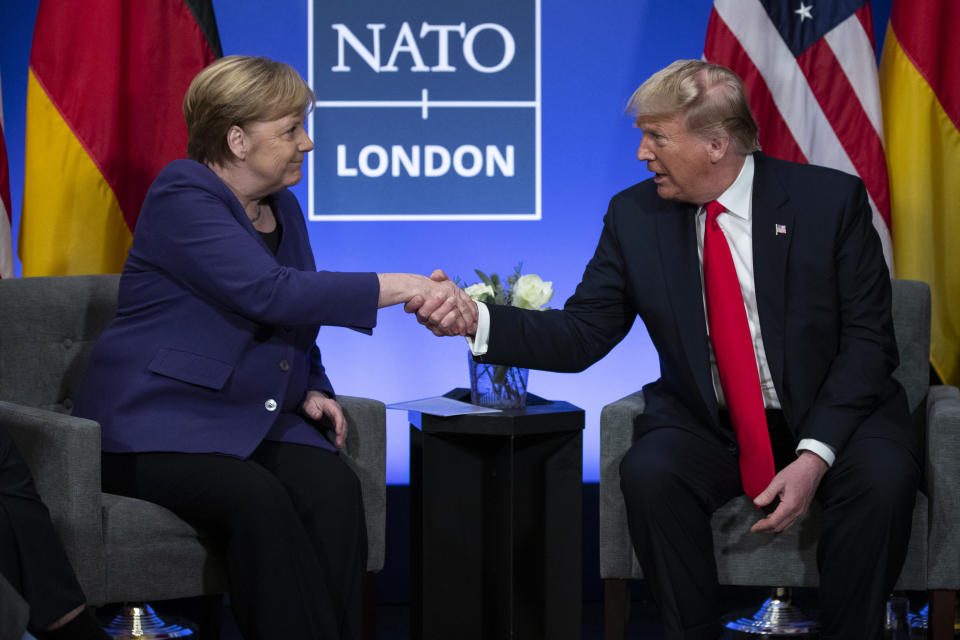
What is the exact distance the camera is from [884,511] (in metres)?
2.32

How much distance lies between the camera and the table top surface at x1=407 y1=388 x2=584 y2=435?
104 inches

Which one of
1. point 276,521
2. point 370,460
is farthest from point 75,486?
point 370,460

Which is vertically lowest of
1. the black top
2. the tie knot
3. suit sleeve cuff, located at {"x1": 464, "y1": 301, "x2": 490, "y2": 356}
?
suit sleeve cuff, located at {"x1": 464, "y1": 301, "x2": 490, "y2": 356}

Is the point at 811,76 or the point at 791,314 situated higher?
the point at 811,76

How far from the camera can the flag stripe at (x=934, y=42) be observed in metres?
3.32

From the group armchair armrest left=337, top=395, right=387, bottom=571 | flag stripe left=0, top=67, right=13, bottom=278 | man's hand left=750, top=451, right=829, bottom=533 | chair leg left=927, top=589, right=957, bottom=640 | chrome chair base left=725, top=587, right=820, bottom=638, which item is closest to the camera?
man's hand left=750, top=451, right=829, bottom=533

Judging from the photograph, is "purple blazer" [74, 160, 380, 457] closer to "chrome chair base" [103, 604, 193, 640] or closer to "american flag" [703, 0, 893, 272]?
"chrome chair base" [103, 604, 193, 640]

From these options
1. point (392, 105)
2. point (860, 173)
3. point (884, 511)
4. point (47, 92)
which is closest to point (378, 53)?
point (392, 105)

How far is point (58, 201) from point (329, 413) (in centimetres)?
119

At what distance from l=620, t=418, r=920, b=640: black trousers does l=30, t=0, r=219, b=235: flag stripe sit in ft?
5.61

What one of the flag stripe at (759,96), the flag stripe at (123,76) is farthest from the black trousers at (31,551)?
the flag stripe at (759,96)

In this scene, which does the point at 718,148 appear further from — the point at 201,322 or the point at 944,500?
the point at 201,322

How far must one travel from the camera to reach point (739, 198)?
2666 mm

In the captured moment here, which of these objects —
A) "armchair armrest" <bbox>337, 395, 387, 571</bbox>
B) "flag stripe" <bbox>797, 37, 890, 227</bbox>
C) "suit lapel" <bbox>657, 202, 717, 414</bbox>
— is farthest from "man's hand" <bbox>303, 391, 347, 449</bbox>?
"flag stripe" <bbox>797, 37, 890, 227</bbox>
